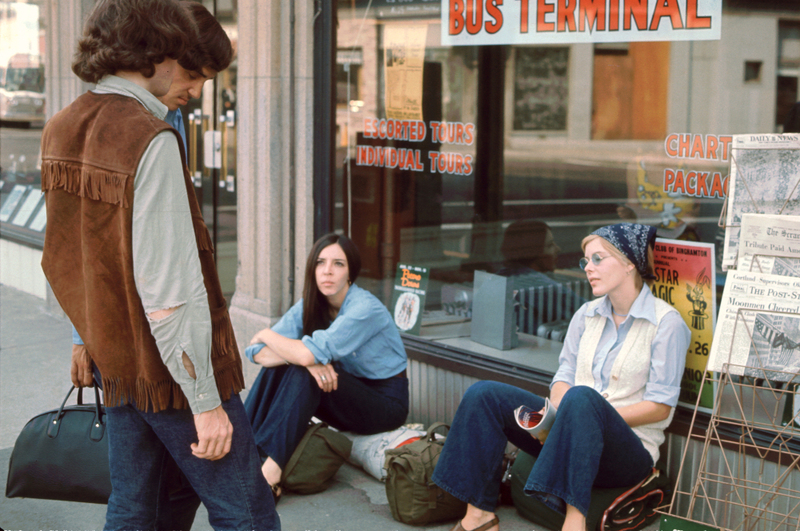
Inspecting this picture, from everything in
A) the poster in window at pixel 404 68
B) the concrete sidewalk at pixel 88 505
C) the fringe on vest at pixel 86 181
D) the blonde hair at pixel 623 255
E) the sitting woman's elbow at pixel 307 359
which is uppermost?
the poster in window at pixel 404 68

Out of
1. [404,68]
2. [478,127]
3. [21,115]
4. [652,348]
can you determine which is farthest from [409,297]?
[21,115]

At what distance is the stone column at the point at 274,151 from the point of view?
5.16 meters

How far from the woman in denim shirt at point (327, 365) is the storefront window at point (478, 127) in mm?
917

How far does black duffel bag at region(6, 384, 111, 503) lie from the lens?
8.92 feet

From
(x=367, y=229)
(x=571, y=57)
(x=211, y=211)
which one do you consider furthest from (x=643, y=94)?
(x=211, y=211)

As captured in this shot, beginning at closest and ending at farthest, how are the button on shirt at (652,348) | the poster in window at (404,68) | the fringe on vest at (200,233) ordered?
1. the fringe on vest at (200,233)
2. the button on shirt at (652,348)
3. the poster in window at (404,68)

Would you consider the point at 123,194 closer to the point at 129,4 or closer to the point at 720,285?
the point at 129,4

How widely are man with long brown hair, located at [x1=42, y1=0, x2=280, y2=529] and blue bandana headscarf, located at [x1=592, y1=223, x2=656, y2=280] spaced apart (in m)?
1.77

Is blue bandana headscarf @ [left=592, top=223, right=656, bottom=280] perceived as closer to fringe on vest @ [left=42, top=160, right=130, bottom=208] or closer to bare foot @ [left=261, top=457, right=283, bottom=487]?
bare foot @ [left=261, top=457, right=283, bottom=487]

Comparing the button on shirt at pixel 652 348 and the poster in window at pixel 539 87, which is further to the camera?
the poster in window at pixel 539 87

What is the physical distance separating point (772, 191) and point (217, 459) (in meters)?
2.18

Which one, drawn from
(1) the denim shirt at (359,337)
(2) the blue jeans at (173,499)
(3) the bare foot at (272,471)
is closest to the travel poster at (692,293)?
(1) the denim shirt at (359,337)

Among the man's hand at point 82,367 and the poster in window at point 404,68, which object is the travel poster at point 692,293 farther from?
the man's hand at point 82,367

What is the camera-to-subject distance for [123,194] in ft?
6.68
